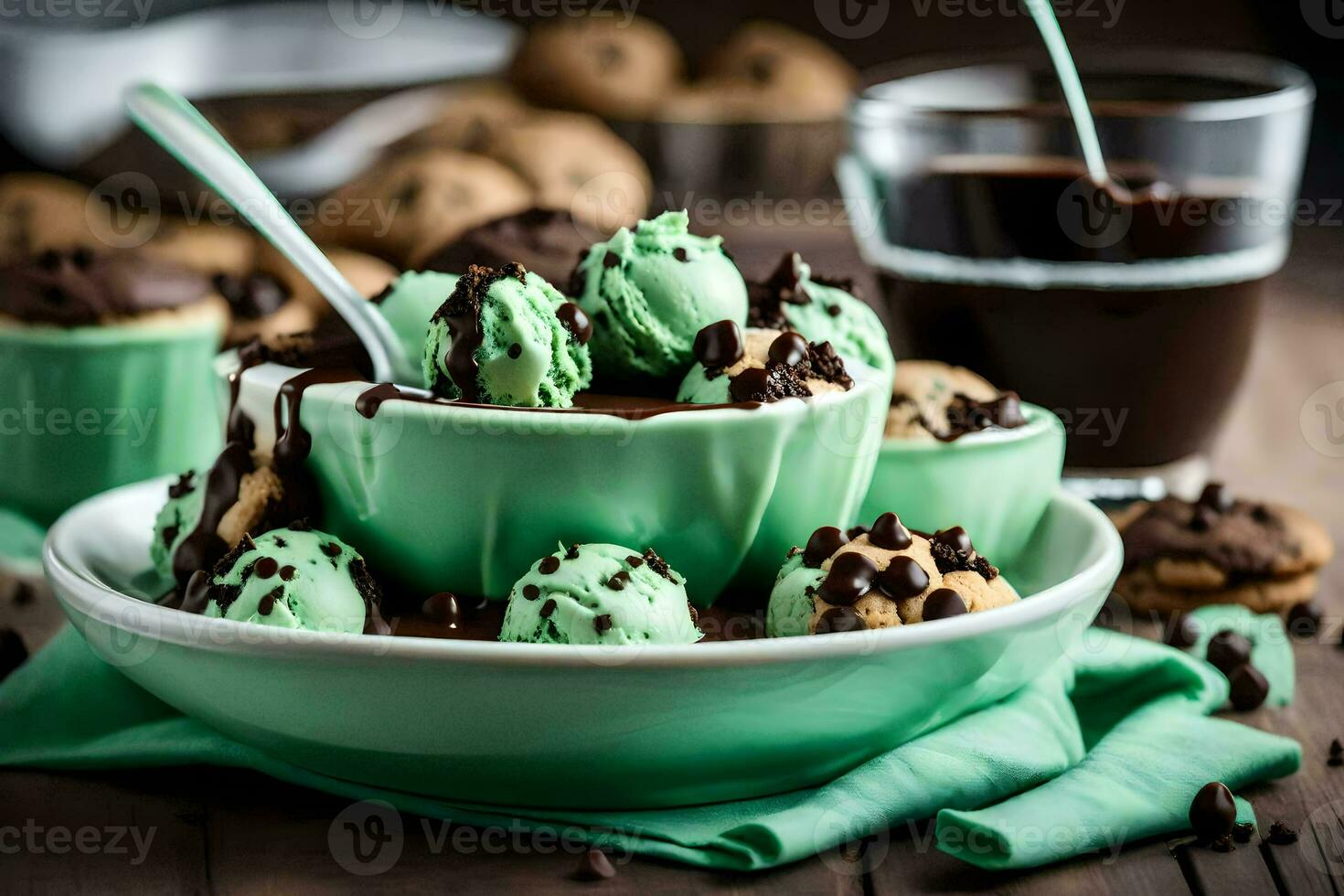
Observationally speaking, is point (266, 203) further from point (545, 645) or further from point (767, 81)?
point (767, 81)

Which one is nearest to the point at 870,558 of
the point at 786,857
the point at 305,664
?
the point at 786,857

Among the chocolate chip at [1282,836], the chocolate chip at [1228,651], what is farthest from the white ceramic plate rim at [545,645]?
the chocolate chip at [1228,651]

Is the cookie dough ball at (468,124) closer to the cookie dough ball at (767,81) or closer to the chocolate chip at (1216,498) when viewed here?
the cookie dough ball at (767,81)

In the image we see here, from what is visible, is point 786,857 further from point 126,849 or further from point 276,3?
point 276,3

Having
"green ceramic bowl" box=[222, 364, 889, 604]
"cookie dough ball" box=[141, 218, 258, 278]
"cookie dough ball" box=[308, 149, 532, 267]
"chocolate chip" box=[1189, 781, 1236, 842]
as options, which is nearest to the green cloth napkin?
"chocolate chip" box=[1189, 781, 1236, 842]

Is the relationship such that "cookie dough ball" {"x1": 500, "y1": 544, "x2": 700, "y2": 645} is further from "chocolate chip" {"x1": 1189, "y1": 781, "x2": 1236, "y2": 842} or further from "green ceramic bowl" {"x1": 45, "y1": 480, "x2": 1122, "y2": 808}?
"chocolate chip" {"x1": 1189, "y1": 781, "x2": 1236, "y2": 842}

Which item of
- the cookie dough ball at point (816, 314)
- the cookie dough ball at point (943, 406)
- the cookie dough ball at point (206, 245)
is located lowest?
the cookie dough ball at point (206, 245)

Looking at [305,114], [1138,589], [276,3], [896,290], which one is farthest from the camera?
[276,3]
